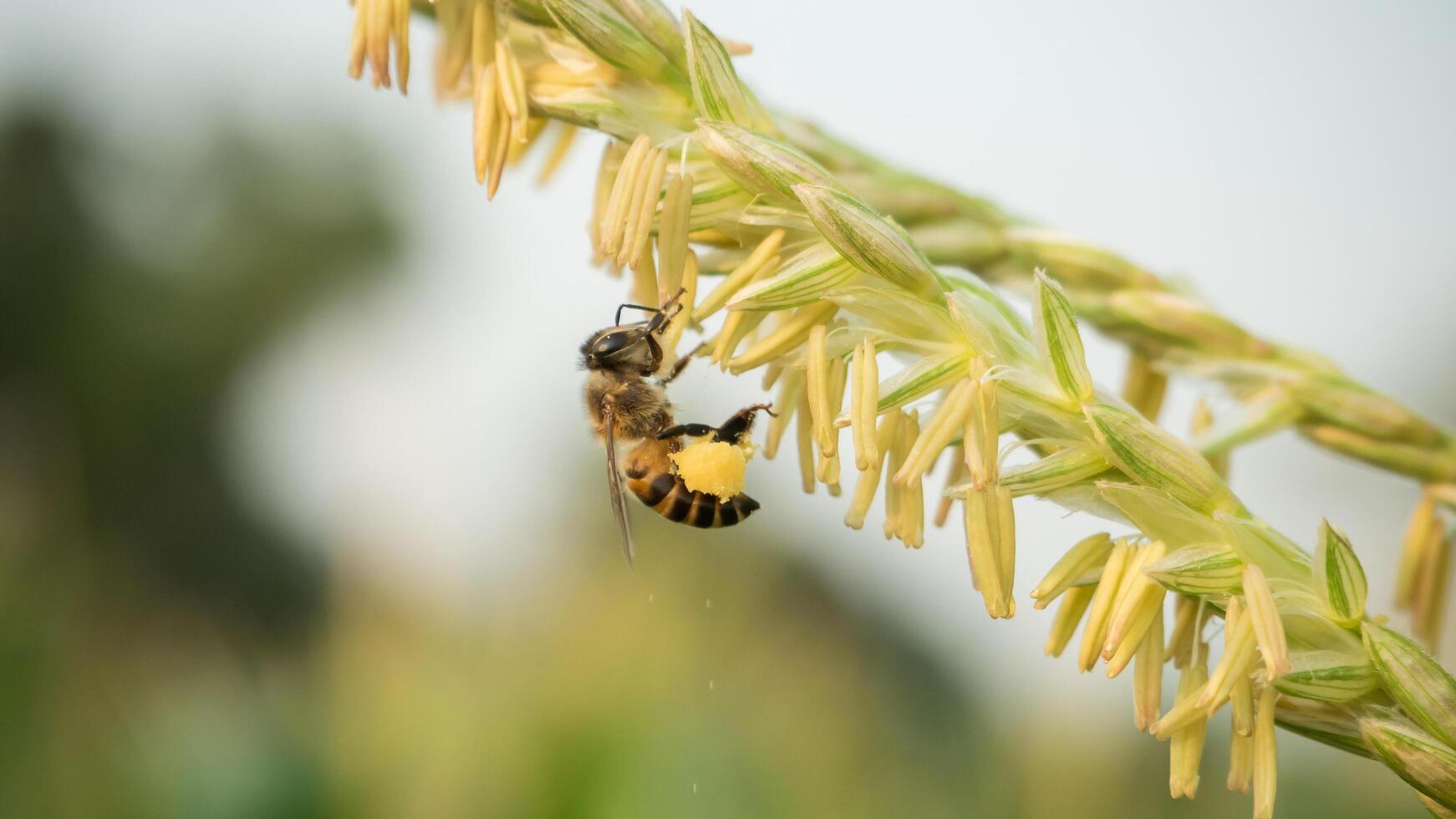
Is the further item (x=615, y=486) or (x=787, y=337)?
(x=615, y=486)

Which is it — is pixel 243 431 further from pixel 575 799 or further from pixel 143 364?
pixel 575 799

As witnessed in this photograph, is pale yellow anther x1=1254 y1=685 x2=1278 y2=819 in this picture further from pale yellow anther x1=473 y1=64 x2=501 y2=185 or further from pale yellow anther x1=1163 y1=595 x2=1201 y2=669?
pale yellow anther x1=473 y1=64 x2=501 y2=185

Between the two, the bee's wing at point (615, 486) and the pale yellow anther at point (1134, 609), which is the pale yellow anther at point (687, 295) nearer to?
the pale yellow anther at point (1134, 609)

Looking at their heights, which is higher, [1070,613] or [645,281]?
[645,281]

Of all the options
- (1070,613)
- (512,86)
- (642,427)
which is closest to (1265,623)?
(1070,613)

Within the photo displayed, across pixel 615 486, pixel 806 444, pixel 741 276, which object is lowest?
pixel 615 486

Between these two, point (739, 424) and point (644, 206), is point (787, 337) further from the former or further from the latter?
point (739, 424)

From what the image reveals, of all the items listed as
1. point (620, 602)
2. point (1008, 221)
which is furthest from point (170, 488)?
point (1008, 221)

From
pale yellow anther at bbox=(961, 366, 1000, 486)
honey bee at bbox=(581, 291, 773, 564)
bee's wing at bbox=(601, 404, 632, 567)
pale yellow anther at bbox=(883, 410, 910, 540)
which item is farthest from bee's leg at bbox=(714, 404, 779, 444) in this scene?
pale yellow anther at bbox=(961, 366, 1000, 486)
